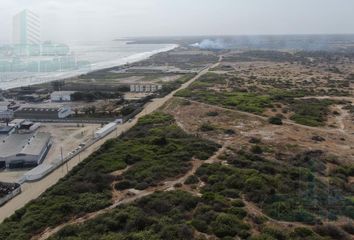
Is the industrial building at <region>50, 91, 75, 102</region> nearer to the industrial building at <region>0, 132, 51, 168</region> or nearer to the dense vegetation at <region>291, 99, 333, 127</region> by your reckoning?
the industrial building at <region>0, 132, 51, 168</region>

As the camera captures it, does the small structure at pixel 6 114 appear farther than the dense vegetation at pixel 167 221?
Yes

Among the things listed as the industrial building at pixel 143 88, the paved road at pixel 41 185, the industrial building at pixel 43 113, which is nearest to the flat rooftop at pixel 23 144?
the paved road at pixel 41 185

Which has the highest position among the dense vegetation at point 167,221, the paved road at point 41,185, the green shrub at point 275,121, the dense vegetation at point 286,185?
the green shrub at point 275,121

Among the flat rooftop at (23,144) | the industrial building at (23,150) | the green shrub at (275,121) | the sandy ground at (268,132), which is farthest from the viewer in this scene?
the green shrub at (275,121)

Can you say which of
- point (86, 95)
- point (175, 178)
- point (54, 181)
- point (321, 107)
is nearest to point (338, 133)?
point (321, 107)

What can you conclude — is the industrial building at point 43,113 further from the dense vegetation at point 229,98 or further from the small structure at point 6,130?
the dense vegetation at point 229,98

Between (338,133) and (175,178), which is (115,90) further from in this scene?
(175,178)

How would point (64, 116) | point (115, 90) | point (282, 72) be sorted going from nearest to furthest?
1. point (64, 116)
2. point (115, 90)
3. point (282, 72)
